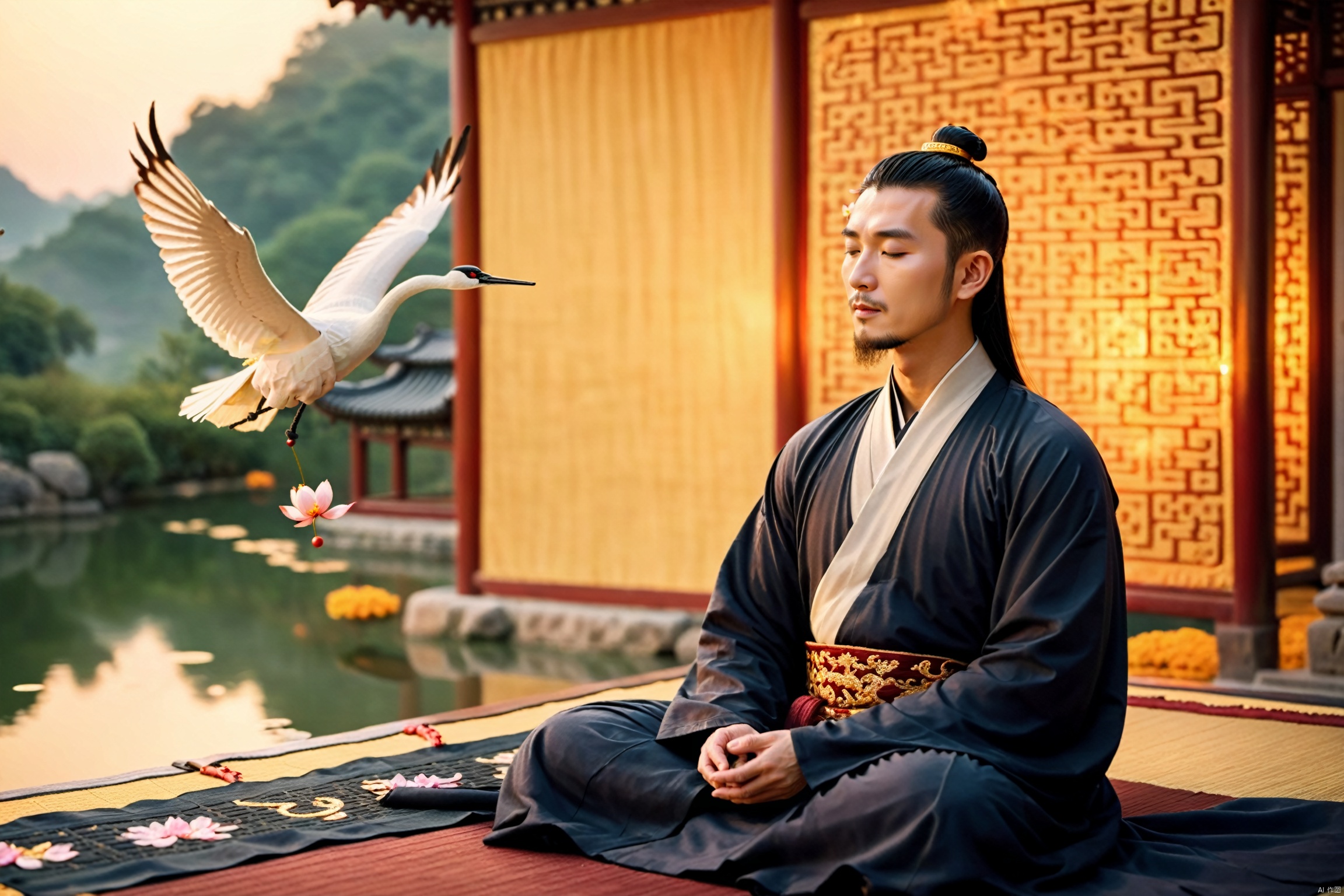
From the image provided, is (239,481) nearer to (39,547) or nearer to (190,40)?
(39,547)

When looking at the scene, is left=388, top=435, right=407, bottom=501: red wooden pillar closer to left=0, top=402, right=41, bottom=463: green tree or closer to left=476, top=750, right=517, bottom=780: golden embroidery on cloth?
left=0, top=402, right=41, bottom=463: green tree

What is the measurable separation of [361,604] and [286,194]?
20.7 metres

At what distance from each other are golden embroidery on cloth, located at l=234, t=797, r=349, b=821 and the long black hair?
5.63ft

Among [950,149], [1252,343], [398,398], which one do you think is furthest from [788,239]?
[398,398]

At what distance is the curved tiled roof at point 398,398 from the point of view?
1405 cm

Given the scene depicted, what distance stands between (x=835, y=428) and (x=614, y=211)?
4.42 meters

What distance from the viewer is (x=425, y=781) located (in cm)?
366

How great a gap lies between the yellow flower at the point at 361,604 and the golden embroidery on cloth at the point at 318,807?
225 inches

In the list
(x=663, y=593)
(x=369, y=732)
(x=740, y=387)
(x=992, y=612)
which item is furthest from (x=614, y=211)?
(x=992, y=612)

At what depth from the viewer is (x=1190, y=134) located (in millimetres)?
5676

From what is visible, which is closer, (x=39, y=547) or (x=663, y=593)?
(x=663, y=593)

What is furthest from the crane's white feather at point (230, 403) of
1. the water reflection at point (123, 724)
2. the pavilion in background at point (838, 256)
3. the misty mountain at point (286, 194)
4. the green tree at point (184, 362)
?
the misty mountain at point (286, 194)

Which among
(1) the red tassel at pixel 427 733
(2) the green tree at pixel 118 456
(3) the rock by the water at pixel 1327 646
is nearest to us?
(1) the red tassel at pixel 427 733

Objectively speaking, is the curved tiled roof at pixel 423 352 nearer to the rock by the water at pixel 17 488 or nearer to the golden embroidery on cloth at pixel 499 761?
the rock by the water at pixel 17 488
